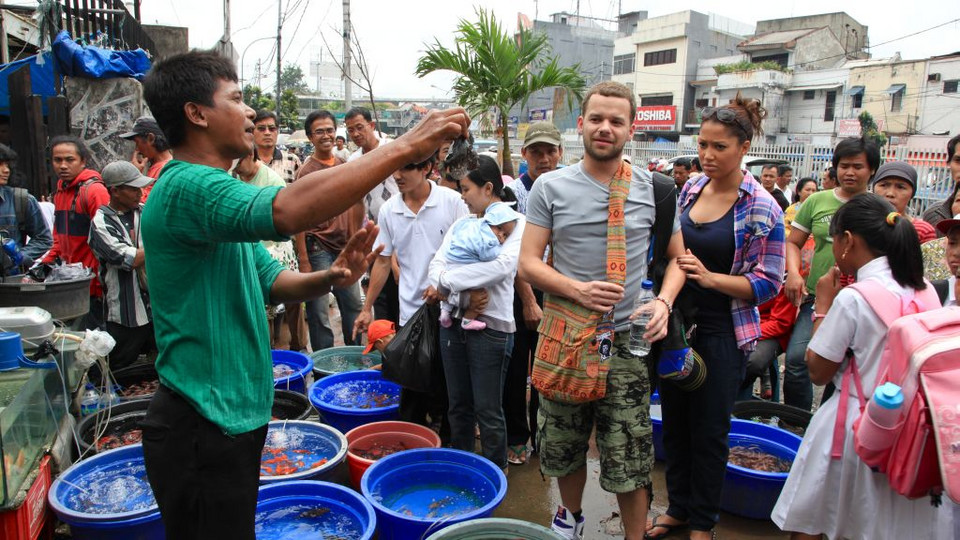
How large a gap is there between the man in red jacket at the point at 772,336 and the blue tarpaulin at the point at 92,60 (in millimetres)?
7066

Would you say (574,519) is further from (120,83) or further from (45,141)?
(45,141)

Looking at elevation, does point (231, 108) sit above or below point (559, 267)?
above

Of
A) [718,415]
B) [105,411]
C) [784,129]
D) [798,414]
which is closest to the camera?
[718,415]

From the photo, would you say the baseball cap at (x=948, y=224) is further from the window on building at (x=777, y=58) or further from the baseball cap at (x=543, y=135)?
the window on building at (x=777, y=58)

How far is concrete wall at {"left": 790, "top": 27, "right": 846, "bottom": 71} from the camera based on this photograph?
3450cm

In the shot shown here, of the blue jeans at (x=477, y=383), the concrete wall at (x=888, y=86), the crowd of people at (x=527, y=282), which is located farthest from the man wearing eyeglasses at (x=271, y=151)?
the concrete wall at (x=888, y=86)

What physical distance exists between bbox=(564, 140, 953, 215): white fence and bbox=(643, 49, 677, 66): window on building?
19.4 m

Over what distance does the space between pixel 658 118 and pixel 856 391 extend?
3792 cm

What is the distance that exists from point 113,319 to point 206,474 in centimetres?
321

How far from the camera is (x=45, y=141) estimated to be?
7.36 metres

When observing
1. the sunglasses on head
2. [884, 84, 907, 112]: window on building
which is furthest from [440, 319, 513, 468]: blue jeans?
[884, 84, 907, 112]: window on building

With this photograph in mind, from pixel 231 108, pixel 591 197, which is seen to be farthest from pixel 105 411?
pixel 591 197

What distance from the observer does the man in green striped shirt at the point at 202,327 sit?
160cm

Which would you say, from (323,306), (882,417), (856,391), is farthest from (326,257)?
(882,417)
